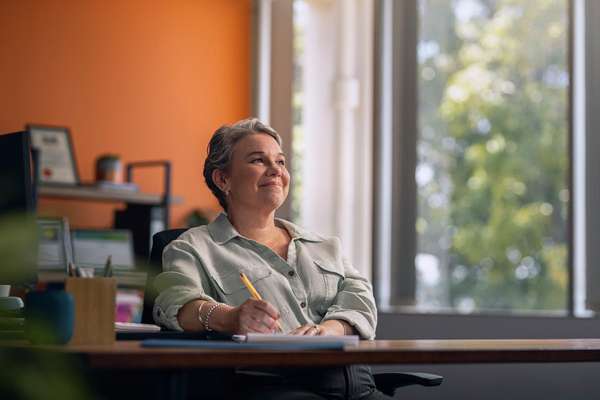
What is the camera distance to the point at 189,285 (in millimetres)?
2207

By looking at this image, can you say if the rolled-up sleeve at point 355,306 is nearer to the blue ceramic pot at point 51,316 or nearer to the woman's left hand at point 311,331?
the woman's left hand at point 311,331

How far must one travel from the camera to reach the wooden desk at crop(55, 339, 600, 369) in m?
1.34

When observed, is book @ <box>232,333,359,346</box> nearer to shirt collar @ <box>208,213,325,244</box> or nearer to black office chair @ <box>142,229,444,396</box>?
black office chair @ <box>142,229,444,396</box>

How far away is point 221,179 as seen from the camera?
8.46 feet

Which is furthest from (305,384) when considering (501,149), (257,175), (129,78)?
(129,78)

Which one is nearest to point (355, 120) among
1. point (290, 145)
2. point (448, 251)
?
point (290, 145)

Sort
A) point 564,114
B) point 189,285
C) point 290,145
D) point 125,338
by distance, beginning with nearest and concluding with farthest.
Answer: point 125,338, point 189,285, point 564,114, point 290,145

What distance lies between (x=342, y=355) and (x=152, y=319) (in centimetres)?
104

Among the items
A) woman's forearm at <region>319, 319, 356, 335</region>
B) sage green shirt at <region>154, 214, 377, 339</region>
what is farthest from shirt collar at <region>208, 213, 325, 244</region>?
woman's forearm at <region>319, 319, 356, 335</region>

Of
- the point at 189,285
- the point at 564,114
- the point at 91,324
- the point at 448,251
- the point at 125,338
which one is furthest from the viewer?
the point at 448,251

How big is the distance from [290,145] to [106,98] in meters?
1.06

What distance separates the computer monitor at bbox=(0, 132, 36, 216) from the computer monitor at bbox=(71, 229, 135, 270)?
2398 mm

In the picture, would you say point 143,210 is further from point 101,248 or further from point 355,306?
point 355,306

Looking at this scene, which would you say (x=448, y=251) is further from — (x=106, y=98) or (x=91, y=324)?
(x=91, y=324)
